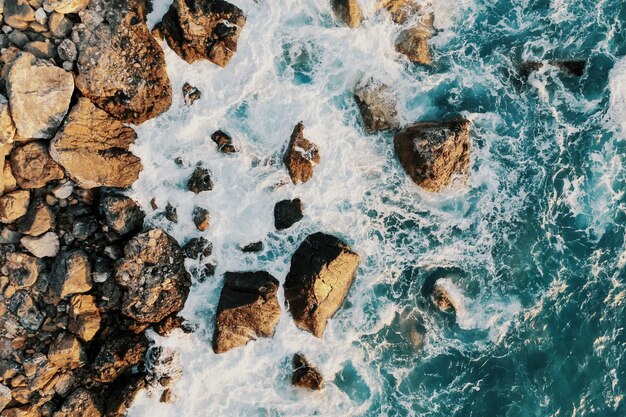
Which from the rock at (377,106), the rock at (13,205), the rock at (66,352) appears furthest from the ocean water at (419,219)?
the rock at (13,205)

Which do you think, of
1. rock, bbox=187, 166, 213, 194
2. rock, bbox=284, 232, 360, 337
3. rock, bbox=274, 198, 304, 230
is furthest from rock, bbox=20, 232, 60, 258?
rock, bbox=284, 232, 360, 337

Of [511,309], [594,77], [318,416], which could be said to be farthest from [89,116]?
[594,77]

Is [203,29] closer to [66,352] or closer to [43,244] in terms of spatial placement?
[43,244]

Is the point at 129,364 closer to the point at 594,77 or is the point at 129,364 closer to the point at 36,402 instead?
the point at 36,402

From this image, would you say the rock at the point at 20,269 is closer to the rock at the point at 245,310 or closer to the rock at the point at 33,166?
the rock at the point at 33,166

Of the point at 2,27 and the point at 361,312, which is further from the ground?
the point at 2,27

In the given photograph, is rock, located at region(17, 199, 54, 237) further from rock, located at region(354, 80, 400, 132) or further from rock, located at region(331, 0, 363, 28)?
rock, located at region(331, 0, 363, 28)
